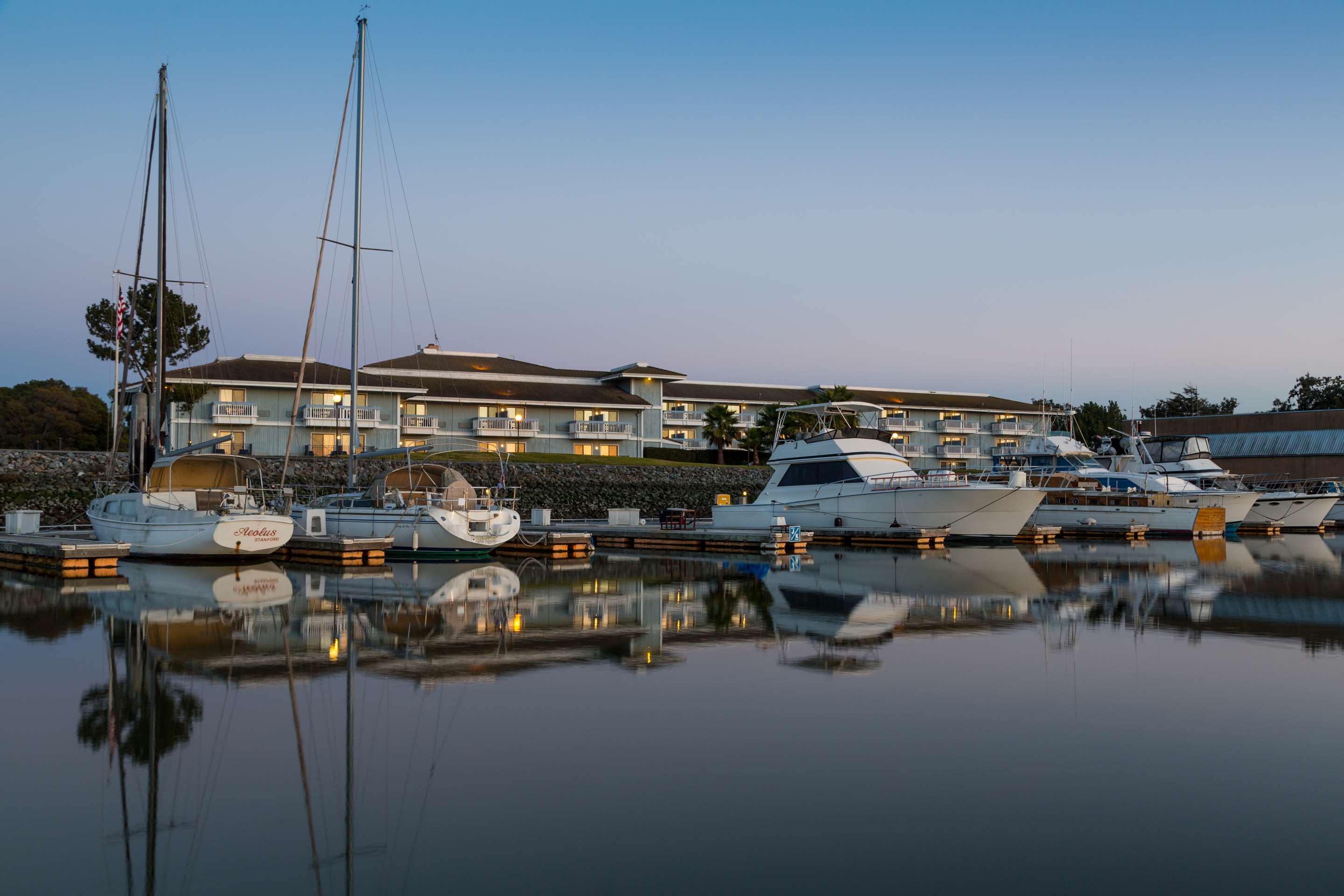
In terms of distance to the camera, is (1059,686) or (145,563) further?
(145,563)

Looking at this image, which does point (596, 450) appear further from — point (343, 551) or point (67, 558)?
point (67, 558)

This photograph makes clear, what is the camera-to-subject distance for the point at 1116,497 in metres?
41.7

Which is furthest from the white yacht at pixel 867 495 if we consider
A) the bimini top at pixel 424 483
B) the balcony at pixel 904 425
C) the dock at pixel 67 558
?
the balcony at pixel 904 425

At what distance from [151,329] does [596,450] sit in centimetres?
2510

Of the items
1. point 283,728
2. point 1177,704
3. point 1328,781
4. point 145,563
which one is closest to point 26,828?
point 283,728

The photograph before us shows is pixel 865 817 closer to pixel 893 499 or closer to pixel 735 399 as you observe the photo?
pixel 893 499

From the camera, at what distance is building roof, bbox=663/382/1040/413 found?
70000 millimetres

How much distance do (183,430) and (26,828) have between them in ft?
161

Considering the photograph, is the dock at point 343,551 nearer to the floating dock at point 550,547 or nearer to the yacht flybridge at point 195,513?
the yacht flybridge at point 195,513

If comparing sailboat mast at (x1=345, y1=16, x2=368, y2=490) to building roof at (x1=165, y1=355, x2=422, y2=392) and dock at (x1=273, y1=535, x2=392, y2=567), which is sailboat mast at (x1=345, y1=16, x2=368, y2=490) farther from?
building roof at (x1=165, y1=355, x2=422, y2=392)

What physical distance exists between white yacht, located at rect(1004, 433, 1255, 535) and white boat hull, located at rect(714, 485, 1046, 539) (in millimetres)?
4619

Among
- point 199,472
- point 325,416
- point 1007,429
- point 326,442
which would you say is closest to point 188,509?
point 199,472

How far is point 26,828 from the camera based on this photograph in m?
7.31

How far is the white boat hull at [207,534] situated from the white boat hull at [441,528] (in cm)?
237
